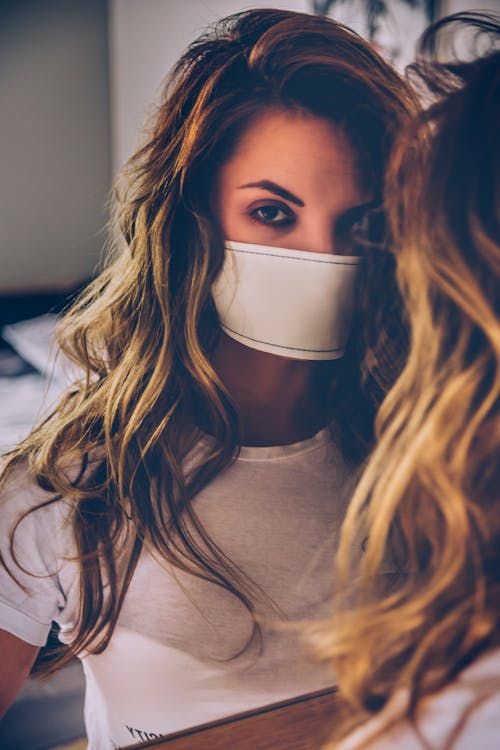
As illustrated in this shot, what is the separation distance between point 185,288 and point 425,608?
37 cm

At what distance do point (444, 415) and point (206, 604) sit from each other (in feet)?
1.01

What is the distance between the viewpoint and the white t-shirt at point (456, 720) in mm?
429

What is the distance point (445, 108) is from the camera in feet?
1.81

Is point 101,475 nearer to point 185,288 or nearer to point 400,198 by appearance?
point 185,288

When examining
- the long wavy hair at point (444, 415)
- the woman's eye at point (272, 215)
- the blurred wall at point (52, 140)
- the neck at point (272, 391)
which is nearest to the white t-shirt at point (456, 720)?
the long wavy hair at point (444, 415)

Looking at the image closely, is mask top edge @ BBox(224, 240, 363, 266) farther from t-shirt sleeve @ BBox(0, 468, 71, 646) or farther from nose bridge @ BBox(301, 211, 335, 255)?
t-shirt sleeve @ BBox(0, 468, 71, 646)

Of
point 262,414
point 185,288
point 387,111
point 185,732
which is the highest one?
point 387,111

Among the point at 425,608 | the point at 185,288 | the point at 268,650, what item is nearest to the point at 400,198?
the point at 185,288

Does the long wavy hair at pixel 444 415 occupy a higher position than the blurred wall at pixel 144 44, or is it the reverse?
the blurred wall at pixel 144 44

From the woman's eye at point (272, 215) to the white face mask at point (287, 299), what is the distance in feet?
0.08

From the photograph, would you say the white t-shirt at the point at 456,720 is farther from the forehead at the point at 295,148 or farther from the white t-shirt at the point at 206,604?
the forehead at the point at 295,148

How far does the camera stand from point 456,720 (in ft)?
1.42

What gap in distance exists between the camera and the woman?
2.02 ft

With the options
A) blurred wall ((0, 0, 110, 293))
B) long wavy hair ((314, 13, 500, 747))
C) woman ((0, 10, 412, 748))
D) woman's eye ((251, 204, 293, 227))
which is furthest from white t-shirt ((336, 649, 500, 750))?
blurred wall ((0, 0, 110, 293))
